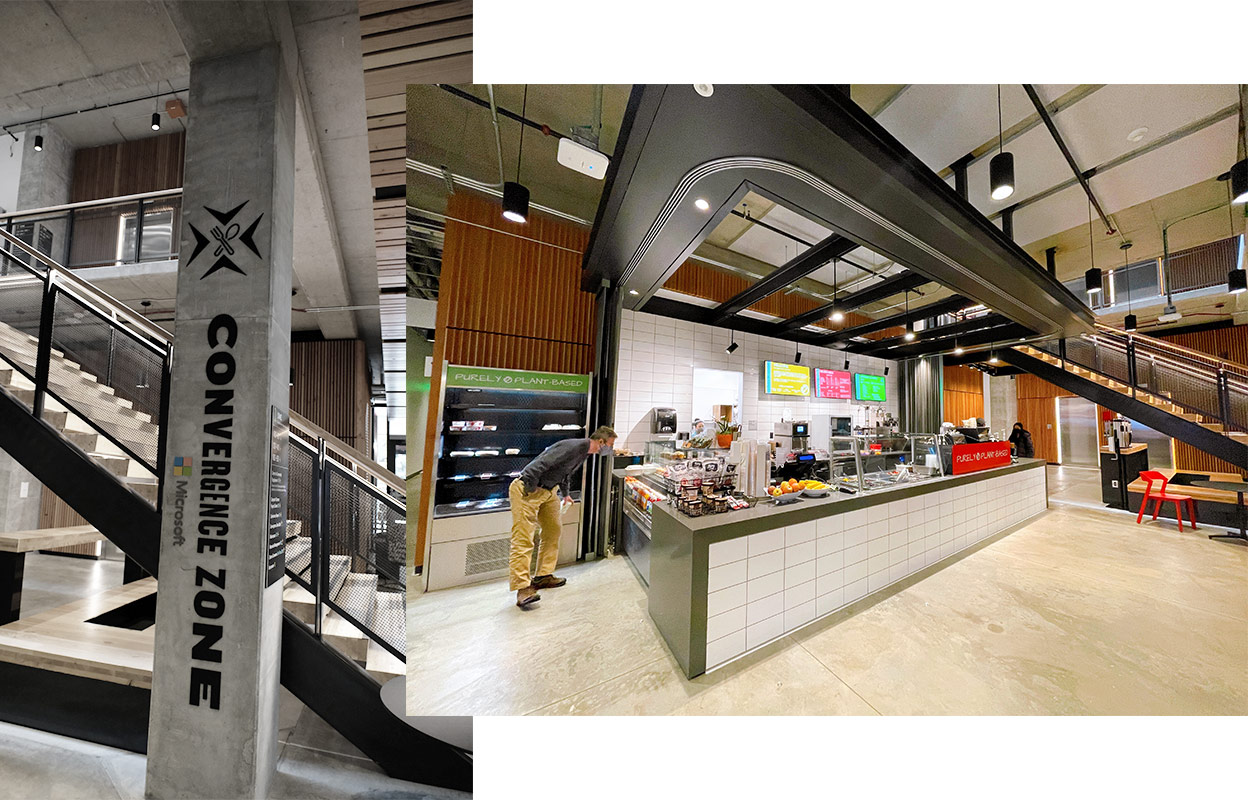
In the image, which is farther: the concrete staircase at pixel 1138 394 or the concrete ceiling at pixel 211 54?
the concrete staircase at pixel 1138 394

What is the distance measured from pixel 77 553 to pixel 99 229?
366 centimetres

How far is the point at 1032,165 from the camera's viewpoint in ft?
9.26

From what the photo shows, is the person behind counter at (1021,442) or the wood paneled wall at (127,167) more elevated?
the wood paneled wall at (127,167)

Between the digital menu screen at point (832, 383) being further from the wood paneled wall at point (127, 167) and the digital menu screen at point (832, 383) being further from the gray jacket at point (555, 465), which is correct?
the wood paneled wall at point (127, 167)

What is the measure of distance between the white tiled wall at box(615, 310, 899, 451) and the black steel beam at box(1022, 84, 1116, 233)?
3.20 m

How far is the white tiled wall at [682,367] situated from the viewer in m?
4.75

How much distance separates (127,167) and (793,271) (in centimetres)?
678

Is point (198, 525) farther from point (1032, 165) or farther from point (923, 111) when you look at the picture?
point (1032, 165)

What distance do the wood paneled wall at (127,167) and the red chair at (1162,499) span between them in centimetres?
1163

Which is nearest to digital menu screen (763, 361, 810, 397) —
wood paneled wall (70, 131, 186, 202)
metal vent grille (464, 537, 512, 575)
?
metal vent grille (464, 537, 512, 575)

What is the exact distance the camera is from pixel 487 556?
8.74 ft

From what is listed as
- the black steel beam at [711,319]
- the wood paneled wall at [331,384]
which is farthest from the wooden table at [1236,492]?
the wood paneled wall at [331,384]

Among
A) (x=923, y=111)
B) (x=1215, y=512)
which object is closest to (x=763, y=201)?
(x=923, y=111)

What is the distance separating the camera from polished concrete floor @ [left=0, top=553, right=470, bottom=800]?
174cm
